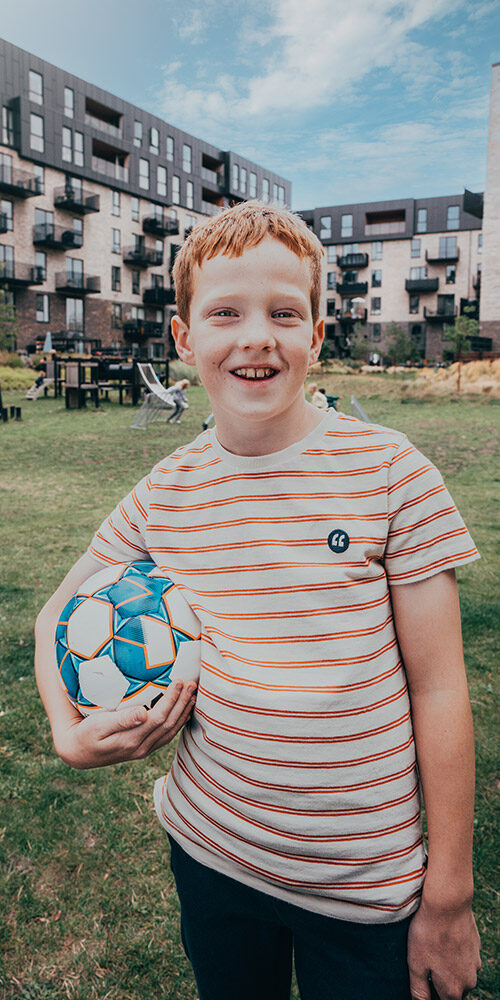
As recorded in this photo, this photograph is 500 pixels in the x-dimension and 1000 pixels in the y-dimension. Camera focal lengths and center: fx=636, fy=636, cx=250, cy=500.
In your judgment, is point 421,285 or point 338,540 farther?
point 421,285

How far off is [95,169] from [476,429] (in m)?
39.4

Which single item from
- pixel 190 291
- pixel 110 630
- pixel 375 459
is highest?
pixel 190 291

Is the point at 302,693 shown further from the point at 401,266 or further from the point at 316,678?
the point at 401,266

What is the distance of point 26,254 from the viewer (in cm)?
3969

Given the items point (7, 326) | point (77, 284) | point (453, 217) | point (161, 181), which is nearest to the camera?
point (7, 326)

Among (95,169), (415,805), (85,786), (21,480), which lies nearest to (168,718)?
(415,805)

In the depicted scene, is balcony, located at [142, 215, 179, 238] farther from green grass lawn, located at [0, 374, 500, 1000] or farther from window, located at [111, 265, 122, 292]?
green grass lawn, located at [0, 374, 500, 1000]

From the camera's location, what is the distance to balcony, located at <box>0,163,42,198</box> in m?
37.1

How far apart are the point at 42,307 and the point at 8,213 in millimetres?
5669

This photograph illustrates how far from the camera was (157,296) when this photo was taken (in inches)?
1924

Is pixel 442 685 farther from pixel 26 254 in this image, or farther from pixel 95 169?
pixel 95 169

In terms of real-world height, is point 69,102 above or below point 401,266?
above

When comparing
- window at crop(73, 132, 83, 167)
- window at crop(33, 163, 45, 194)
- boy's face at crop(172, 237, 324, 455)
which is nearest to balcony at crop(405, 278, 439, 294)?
window at crop(73, 132, 83, 167)

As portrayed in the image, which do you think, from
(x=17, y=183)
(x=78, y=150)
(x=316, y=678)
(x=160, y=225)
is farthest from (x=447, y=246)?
(x=316, y=678)
